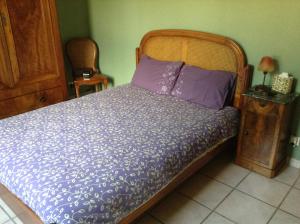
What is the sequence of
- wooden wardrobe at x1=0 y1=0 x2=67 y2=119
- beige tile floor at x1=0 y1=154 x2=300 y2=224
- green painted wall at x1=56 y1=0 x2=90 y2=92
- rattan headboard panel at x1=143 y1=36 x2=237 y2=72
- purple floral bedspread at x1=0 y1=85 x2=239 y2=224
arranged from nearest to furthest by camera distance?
purple floral bedspread at x1=0 y1=85 x2=239 y2=224 < beige tile floor at x1=0 y1=154 x2=300 y2=224 < rattan headboard panel at x1=143 y1=36 x2=237 y2=72 < wooden wardrobe at x1=0 y1=0 x2=67 y2=119 < green painted wall at x1=56 y1=0 x2=90 y2=92

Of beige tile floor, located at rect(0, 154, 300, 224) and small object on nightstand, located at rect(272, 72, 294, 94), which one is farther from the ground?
small object on nightstand, located at rect(272, 72, 294, 94)

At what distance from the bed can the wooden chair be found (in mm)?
853

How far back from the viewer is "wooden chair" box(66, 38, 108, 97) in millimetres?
3507

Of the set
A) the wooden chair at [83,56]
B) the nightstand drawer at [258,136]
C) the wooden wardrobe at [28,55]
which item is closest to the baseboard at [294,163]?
the nightstand drawer at [258,136]

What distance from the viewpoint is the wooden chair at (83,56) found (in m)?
3.51

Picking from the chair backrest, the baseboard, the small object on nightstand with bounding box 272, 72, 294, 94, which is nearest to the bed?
the small object on nightstand with bounding box 272, 72, 294, 94

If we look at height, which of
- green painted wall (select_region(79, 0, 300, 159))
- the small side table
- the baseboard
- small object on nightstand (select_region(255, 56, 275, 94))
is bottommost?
the baseboard

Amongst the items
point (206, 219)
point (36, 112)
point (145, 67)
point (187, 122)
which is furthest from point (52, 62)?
point (206, 219)

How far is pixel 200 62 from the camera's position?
2.64m

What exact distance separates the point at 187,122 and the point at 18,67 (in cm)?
185

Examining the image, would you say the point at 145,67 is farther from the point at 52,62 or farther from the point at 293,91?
the point at 293,91

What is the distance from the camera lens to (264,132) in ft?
7.11

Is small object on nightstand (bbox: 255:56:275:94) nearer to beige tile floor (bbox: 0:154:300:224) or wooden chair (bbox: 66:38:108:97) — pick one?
beige tile floor (bbox: 0:154:300:224)

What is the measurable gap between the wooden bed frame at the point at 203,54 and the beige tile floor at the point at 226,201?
0.17 m
